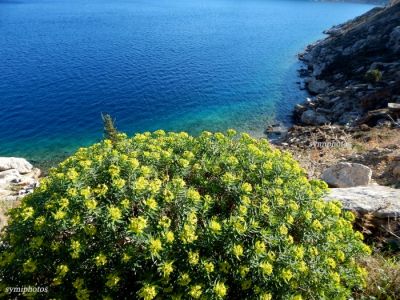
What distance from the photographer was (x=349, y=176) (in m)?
14.5

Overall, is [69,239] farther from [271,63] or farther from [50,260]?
[271,63]

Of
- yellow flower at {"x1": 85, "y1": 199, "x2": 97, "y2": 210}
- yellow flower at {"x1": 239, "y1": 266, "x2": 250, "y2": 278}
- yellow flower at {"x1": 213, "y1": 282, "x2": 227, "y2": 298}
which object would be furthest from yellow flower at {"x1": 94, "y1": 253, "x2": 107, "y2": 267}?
yellow flower at {"x1": 239, "y1": 266, "x2": 250, "y2": 278}

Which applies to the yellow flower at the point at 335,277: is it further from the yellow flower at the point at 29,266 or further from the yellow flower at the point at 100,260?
the yellow flower at the point at 29,266

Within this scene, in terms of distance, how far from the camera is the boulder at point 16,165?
108ft

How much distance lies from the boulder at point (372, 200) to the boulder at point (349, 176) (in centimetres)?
196

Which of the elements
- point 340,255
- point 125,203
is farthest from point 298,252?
point 125,203

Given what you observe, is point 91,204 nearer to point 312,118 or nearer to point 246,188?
point 246,188

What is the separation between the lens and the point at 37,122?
139ft

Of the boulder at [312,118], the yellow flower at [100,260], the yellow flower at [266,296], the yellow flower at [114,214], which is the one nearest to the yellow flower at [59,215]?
the yellow flower at [114,214]

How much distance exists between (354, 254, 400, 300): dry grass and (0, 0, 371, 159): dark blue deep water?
103 feet

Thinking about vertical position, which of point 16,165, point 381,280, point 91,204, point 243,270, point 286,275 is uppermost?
point 91,204

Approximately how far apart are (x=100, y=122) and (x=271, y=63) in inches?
1547

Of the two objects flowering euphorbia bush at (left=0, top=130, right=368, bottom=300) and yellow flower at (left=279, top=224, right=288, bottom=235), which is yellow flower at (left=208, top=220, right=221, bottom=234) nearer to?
flowering euphorbia bush at (left=0, top=130, right=368, bottom=300)

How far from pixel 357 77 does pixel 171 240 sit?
47.8 metres
